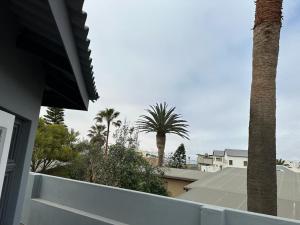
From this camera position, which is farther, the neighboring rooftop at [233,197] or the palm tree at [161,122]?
the palm tree at [161,122]

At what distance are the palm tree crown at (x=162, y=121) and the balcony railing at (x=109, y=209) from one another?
26108 mm

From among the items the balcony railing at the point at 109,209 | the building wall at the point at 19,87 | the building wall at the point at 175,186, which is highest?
the building wall at the point at 19,87

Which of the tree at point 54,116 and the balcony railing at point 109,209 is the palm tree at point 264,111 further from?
the tree at point 54,116

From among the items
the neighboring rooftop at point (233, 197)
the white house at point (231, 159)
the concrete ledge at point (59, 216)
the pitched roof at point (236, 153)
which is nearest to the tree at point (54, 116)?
the white house at point (231, 159)

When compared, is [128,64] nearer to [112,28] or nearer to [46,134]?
[112,28]

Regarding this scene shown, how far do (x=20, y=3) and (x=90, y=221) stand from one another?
442cm

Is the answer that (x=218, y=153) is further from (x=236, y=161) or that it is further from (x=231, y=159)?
(x=236, y=161)

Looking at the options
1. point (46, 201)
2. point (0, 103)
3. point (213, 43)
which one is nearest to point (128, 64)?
point (213, 43)

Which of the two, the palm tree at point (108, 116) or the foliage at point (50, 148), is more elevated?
the palm tree at point (108, 116)

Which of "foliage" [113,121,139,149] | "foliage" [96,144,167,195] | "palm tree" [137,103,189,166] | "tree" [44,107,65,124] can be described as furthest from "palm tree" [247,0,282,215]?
"tree" [44,107,65,124]

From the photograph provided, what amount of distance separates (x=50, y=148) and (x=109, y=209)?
29.8 meters

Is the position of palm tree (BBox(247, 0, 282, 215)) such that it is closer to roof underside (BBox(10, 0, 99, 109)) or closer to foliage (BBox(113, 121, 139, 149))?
roof underside (BBox(10, 0, 99, 109))

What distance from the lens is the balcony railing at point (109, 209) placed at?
4207mm

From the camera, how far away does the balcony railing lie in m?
4.21
